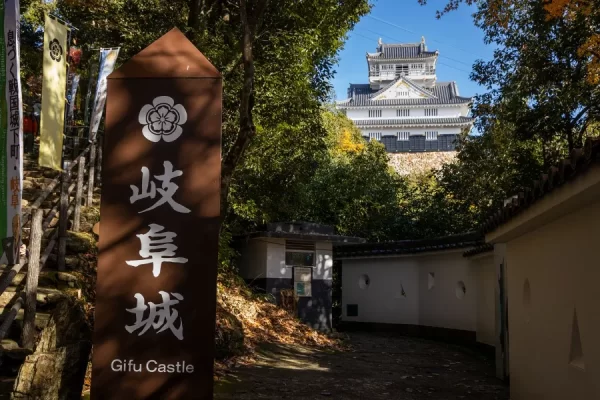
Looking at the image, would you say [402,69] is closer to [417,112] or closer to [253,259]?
[417,112]

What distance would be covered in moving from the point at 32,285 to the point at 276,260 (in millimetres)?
11564

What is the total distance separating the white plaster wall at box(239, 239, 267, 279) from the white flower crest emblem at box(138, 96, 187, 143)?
12826 mm

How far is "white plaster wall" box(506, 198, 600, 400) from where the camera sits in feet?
18.3

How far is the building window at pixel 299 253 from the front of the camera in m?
19.1

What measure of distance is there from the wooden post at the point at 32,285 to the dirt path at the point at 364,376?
8.49ft

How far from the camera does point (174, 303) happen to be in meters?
5.75

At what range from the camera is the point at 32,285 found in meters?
7.50

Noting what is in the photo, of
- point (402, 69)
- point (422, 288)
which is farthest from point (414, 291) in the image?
point (402, 69)

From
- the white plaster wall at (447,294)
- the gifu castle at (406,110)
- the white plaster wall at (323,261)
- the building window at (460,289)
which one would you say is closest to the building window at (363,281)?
the white plaster wall at (447,294)

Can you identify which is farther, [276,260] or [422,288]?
[422,288]

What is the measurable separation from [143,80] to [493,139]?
551 inches

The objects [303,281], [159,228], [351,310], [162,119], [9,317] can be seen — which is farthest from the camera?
[351,310]

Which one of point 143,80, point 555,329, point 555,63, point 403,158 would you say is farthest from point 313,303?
point 403,158

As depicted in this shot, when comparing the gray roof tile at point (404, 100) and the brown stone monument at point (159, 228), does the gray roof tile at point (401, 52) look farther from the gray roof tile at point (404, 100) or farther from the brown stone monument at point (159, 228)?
the brown stone monument at point (159, 228)
